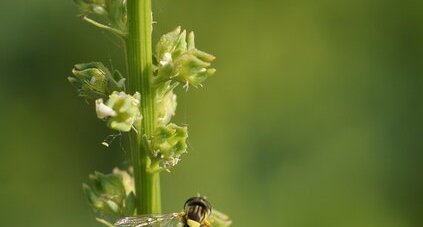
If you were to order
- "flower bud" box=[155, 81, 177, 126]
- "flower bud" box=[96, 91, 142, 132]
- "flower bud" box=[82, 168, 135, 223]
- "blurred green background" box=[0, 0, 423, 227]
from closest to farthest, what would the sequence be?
"flower bud" box=[96, 91, 142, 132], "flower bud" box=[155, 81, 177, 126], "flower bud" box=[82, 168, 135, 223], "blurred green background" box=[0, 0, 423, 227]

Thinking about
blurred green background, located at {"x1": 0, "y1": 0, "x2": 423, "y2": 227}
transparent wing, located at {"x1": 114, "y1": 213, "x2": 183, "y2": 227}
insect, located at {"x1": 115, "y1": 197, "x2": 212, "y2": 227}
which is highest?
blurred green background, located at {"x1": 0, "y1": 0, "x2": 423, "y2": 227}

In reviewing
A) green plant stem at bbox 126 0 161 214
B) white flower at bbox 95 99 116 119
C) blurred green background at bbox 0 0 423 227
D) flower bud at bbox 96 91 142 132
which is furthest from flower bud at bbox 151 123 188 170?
blurred green background at bbox 0 0 423 227

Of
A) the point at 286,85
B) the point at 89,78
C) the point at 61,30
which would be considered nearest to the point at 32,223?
the point at 61,30

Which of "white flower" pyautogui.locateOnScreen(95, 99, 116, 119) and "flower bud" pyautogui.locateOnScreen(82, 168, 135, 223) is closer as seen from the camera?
"white flower" pyautogui.locateOnScreen(95, 99, 116, 119)

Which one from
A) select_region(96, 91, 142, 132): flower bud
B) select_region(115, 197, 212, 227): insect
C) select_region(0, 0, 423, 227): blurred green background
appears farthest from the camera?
select_region(0, 0, 423, 227): blurred green background

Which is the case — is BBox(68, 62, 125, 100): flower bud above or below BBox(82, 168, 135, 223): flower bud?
above

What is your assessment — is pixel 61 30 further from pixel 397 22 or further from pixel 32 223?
pixel 397 22

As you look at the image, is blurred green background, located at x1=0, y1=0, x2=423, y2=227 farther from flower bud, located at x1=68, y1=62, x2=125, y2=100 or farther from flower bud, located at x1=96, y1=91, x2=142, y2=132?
flower bud, located at x1=96, y1=91, x2=142, y2=132

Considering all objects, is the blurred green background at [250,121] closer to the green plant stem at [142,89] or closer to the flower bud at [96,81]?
the flower bud at [96,81]
